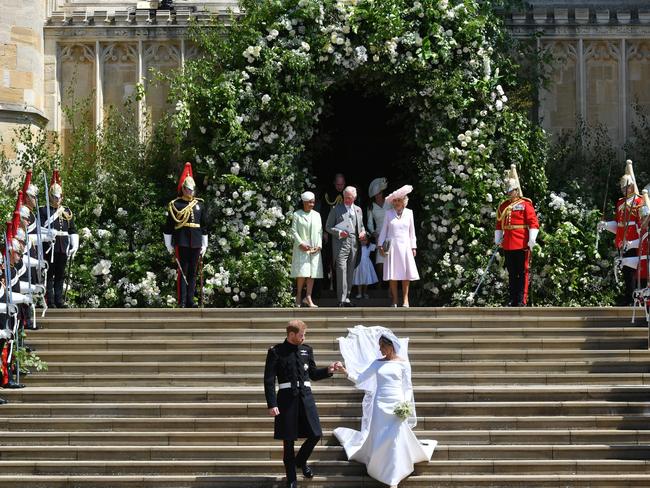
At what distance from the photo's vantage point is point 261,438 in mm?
14625

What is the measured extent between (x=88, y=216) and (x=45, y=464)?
25.4ft

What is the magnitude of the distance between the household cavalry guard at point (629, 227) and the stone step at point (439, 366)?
7.78 ft

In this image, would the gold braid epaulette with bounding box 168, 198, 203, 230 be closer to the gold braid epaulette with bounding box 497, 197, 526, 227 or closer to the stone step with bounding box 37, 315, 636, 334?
the stone step with bounding box 37, 315, 636, 334

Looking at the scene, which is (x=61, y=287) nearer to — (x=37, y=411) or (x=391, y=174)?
(x=37, y=411)

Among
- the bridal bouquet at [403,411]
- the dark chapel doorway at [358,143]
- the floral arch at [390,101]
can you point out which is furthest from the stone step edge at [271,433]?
the dark chapel doorway at [358,143]

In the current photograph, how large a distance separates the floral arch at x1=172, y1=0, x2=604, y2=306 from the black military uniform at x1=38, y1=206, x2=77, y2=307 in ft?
8.52

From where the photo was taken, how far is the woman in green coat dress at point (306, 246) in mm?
19281

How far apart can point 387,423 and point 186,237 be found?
6012 mm

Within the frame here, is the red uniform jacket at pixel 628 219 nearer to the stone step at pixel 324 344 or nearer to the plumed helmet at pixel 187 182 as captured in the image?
the stone step at pixel 324 344

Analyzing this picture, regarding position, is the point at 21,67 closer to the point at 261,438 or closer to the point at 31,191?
the point at 31,191

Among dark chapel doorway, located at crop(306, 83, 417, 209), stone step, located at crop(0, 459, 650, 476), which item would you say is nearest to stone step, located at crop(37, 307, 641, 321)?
stone step, located at crop(0, 459, 650, 476)

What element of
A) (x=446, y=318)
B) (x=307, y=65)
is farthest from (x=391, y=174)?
(x=446, y=318)

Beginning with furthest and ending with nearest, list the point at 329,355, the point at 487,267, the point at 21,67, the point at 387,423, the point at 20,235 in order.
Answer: the point at 21,67 → the point at 487,267 → the point at 329,355 → the point at 20,235 → the point at 387,423

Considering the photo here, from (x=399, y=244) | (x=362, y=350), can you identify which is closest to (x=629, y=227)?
(x=399, y=244)
